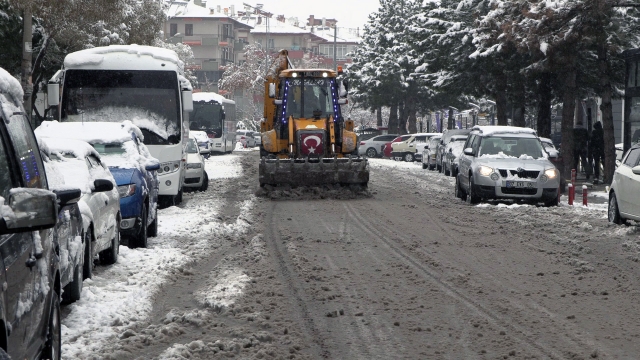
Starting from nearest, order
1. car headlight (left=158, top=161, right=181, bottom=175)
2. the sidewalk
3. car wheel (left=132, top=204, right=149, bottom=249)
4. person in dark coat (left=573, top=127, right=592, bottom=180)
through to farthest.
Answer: car wheel (left=132, top=204, right=149, bottom=249)
car headlight (left=158, top=161, right=181, bottom=175)
the sidewalk
person in dark coat (left=573, top=127, right=592, bottom=180)

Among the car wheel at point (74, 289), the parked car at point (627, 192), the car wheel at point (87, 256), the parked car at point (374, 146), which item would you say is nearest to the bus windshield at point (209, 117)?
the parked car at point (374, 146)

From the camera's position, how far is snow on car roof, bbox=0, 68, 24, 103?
546 cm

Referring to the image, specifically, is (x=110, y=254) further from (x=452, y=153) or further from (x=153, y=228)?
(x=452, y=153)

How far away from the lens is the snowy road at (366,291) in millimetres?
7824

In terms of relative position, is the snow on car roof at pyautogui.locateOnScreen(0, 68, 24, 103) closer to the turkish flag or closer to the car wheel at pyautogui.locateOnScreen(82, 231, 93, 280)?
the car wheel at pyautogui.locateOnScreen(82, 231, 93, 280)

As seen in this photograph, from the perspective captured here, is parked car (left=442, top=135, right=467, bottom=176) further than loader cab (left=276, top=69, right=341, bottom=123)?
Yes

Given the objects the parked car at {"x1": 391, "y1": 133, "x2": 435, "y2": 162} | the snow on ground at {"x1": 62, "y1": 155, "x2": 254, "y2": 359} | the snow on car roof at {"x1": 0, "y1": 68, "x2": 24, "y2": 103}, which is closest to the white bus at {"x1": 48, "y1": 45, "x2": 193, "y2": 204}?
the snow on ground at {"x1": 62, "y1": 155, "x2": 254, "y2": 359}

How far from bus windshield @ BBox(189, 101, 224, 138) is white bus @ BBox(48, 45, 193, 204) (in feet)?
138

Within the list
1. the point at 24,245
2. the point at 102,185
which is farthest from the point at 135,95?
the point at 24,245

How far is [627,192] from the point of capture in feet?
56.2

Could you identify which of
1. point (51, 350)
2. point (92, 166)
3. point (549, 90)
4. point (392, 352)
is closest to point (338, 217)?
point (92, 166)

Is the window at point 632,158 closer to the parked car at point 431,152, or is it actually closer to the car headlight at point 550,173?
the car headlight at point 550,173

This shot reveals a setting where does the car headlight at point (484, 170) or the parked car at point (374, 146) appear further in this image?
the parked car at point (374, 146)

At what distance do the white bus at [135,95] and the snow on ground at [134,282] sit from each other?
2459 millimetres
